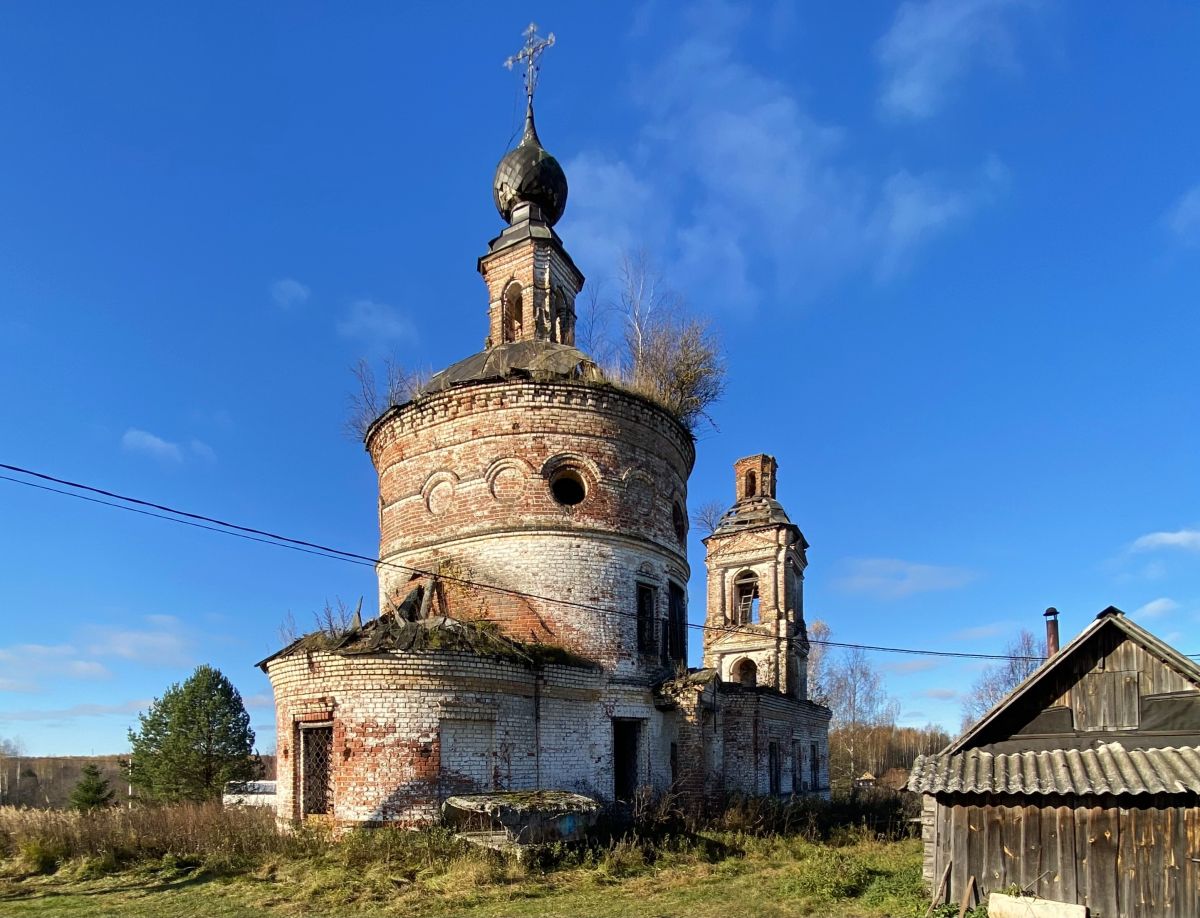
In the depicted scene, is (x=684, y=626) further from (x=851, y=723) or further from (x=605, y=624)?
(x=851, y=723)

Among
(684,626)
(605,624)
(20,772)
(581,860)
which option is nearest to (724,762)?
(684,626)

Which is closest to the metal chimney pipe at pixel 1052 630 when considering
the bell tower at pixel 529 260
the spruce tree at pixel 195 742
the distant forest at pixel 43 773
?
the bell tower at pixel 529 260

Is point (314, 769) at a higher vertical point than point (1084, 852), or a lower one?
lower

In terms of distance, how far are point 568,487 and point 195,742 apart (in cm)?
1755

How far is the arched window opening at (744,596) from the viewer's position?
2612 centimetres

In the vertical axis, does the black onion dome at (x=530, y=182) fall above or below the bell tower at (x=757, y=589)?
above

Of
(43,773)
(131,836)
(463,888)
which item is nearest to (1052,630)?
(463,888)

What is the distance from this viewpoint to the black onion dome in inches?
781

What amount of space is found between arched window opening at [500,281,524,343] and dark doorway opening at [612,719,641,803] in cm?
886

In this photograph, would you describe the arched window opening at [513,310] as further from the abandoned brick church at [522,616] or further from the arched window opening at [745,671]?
the arched window opening at [745,671]

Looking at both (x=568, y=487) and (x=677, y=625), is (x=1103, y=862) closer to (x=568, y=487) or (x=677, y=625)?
(x=677, y=625)

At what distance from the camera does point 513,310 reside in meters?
19.3

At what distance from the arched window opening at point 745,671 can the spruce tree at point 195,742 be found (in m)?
15.4

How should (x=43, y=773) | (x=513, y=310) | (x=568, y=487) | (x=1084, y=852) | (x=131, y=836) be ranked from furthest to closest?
(x=43, y=773) < (x=513, y=310) < (x=568, y=487) < (x=131, y=836) < (x=1084, y=852)
